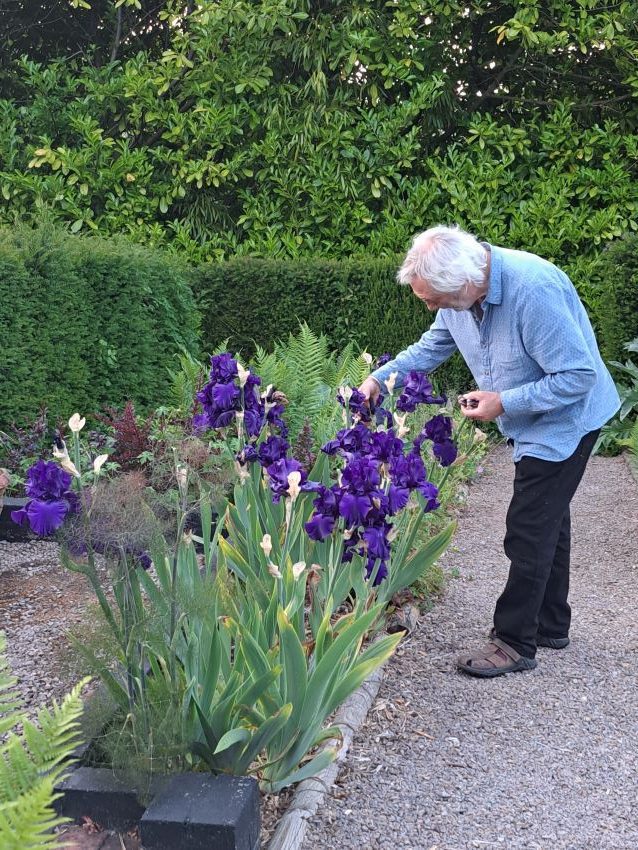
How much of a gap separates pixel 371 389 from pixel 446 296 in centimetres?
53

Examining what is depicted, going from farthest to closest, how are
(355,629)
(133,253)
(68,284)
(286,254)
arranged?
(286,254)
(133,253)
(68,284)
(355,629)

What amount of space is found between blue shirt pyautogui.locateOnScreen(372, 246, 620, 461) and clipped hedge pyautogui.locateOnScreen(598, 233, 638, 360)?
13.3 ft

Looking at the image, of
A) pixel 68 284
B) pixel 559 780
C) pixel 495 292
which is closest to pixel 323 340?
pixel 68 284

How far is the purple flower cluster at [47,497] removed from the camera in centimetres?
183

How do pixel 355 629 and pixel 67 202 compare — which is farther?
pixel 67 202

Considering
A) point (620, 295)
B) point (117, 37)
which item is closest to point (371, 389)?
point (620, 295)

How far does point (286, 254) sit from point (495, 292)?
5.81 m

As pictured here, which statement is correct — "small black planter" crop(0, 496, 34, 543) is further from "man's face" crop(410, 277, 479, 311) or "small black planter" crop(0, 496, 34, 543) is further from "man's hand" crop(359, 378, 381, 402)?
"man's face" crop(410, 277, 479, 311)

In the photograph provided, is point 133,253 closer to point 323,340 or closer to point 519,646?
point 323,340

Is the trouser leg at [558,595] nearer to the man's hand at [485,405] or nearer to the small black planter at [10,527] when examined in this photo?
the man's hand at [485,405]

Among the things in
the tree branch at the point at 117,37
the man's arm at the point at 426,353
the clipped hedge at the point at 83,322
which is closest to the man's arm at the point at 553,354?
the man's arm at the point at 426,353

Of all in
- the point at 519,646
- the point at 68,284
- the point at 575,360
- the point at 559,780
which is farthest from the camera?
the point at 68,284

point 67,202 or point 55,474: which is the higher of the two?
point 67,202

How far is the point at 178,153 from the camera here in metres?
8.51
